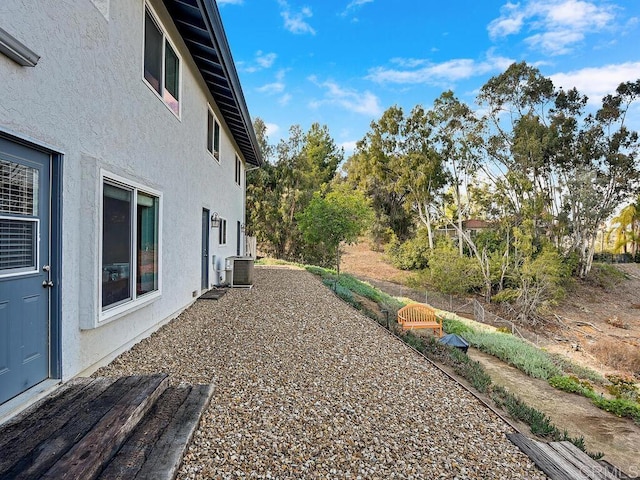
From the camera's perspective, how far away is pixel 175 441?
2.51m

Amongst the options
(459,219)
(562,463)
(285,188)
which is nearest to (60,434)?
(562,463)

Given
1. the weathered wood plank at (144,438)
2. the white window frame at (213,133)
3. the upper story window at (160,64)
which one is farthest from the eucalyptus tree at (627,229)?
the weathered wood plank at (144,438)

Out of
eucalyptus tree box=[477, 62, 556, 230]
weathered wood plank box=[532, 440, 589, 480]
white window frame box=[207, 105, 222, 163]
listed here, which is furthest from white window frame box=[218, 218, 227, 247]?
eucalyptus tree box=[477, 62, 556, 230]

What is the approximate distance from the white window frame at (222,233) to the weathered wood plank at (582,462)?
349 inches

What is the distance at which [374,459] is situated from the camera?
265cm

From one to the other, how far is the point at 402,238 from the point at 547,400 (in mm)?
25076

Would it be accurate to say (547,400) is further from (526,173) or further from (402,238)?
(402,238)

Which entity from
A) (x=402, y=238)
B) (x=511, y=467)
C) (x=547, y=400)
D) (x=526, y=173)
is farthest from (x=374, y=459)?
(x=402, y=238)

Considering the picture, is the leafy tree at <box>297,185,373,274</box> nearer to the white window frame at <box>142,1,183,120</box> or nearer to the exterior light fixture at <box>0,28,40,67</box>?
the white window frame at <box>142,1,183,120</box>

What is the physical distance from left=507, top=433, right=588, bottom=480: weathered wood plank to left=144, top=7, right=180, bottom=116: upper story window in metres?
5.95

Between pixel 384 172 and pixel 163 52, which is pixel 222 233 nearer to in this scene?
pixel 163 52

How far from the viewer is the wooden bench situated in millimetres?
8836

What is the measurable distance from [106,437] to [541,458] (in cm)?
318

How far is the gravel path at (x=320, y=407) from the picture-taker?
8.43ft
